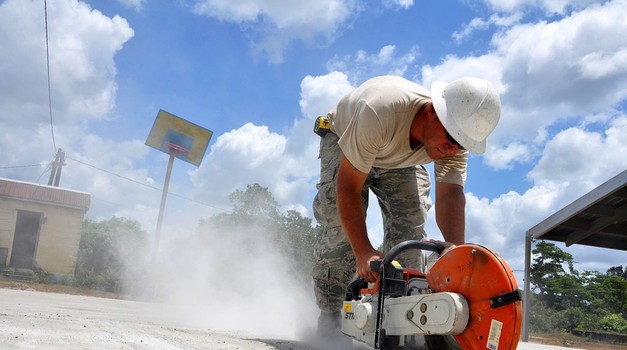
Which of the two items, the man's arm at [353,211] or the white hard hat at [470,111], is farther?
the man's arm at [353,211]

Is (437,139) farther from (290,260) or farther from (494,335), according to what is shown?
(290,260)

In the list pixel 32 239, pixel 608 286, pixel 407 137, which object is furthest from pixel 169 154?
pixel 407 137

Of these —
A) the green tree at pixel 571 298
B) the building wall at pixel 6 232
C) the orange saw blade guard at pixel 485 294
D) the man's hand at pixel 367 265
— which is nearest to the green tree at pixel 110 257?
the building wall at pixel 6 232

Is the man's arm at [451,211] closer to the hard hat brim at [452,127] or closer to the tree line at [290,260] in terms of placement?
the hard hat brim at [452,127]

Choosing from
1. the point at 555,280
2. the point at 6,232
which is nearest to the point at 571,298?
the point at 555,280

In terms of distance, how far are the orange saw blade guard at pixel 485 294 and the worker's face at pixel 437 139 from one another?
757 millimetres

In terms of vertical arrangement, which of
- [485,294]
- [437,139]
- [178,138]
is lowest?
[485,294]

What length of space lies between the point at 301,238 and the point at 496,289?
17.2m

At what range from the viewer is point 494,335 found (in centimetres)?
192

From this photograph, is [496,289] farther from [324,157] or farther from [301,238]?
[301,238]

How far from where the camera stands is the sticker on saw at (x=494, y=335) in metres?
1.90

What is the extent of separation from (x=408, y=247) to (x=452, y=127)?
725 millimetres

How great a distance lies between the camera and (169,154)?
19.1 m

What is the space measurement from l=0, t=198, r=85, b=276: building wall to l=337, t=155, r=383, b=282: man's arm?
20.7 metres
